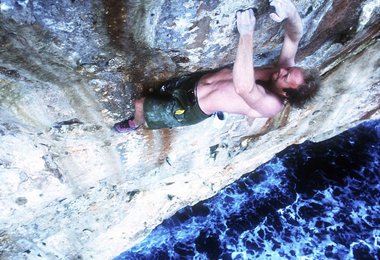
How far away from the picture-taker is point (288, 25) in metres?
3.01

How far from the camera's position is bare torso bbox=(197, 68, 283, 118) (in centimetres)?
304

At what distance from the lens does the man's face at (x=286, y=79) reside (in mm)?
2965

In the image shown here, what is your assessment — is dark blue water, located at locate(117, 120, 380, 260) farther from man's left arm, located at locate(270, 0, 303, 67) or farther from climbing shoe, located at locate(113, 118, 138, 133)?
man's left arm, located at locate(270, 0, 303, 67)

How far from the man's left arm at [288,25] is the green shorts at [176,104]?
94 centimetres

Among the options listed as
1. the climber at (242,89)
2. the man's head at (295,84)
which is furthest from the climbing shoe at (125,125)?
the man's head at (295,84)

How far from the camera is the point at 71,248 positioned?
202 inches

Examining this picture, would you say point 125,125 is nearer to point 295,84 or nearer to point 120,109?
point 120,109

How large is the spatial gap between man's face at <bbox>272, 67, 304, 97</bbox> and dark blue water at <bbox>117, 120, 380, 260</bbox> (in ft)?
16.4

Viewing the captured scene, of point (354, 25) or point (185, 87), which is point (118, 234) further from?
point (354, 25)

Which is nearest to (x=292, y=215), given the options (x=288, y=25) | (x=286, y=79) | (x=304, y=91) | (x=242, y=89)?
(x=304, y=91)

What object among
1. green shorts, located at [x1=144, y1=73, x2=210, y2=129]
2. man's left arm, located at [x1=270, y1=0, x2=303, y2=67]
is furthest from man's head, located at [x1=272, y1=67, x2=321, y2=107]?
green shorts, located at [x1=144, y1=73, x2=210, y2=129]

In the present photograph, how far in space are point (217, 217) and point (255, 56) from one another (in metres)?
4.92

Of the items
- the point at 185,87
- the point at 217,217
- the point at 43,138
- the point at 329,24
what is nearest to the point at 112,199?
the point at 43,138

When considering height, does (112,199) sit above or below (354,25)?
below
